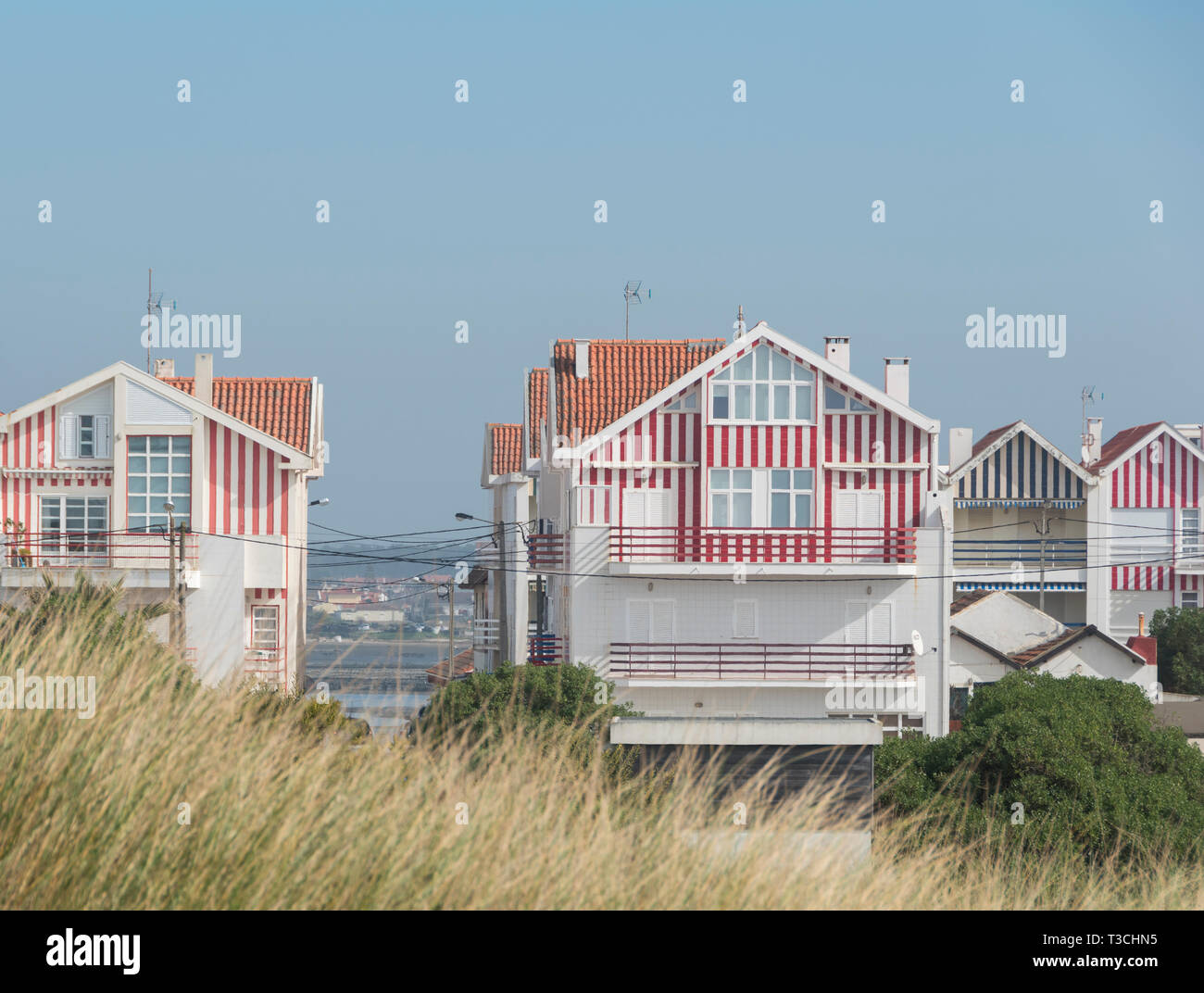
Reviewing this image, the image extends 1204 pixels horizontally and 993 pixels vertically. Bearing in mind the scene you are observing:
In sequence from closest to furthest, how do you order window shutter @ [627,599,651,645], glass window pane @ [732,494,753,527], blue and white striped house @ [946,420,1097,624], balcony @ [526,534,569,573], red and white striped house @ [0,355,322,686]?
window shutter @ [627,599,651,645] → glass window pane @ [732,494,753,527] → red and white striped house @ [0,355,322,686] → balcony @ [526,534,569,573] → blue and white striped house @ [946,420,1097,624]

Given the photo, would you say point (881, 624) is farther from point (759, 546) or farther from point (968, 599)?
point (968, 599)

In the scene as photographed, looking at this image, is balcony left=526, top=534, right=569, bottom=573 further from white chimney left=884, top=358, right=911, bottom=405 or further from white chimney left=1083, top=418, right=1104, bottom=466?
white chimney left=1083, top=418, right=1104, bottom=466

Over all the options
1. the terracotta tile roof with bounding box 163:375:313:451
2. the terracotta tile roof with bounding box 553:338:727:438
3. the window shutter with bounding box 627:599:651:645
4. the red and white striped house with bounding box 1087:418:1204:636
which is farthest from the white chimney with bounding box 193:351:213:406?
the red and white striped house with bounding box 1087:418:1204:636

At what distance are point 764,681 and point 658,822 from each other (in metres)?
28.5

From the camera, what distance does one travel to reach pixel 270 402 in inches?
1660

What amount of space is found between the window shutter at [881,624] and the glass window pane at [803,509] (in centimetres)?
279

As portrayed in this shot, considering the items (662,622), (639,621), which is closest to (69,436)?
(639,621)

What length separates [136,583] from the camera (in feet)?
122

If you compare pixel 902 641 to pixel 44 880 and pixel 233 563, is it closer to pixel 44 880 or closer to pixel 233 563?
pixel 233 563

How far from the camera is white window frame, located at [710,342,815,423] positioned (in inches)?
1481

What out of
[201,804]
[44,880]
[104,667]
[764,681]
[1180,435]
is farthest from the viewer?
[1180,435]

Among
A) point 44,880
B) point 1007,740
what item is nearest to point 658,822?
point 44,880

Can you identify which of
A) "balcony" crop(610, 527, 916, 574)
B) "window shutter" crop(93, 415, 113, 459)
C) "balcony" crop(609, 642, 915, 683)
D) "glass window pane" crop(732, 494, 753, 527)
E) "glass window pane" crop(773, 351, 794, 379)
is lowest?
"balcony" crop(609, 642, 915, 683)

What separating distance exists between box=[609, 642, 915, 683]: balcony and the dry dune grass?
27.3 meters
